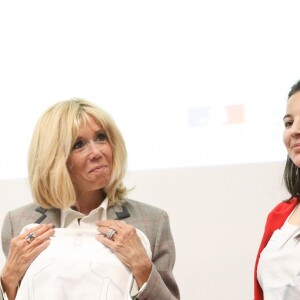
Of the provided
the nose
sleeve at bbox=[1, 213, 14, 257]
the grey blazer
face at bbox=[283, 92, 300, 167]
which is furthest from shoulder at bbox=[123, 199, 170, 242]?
face at bbox=[283, 92, 300, 167]

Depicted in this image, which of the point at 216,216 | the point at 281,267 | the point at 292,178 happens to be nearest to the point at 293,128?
the point at 292,178

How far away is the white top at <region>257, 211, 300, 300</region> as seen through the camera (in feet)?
6.24

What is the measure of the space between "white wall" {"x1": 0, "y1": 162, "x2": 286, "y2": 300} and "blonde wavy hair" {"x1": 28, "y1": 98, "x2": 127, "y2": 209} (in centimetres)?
69

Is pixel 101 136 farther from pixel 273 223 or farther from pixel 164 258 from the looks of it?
pixel 273 223

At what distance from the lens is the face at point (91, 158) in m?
2.35

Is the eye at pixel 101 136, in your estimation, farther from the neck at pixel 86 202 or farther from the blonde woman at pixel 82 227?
the neck at pixel 86 202

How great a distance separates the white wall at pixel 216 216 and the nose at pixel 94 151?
79 centimetres

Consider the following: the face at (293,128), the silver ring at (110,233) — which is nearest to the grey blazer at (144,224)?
the silver ring at (110,233)

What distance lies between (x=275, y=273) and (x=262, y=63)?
125 cm

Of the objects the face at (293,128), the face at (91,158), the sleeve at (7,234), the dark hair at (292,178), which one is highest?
the face at (293,128)

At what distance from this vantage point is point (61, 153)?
2.35 m

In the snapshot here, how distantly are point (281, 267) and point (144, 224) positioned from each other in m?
0.61

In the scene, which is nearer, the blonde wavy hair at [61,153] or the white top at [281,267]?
the white top at [281,267]

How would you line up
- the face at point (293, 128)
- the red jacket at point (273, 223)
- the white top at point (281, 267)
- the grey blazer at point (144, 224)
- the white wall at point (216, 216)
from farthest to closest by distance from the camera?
the white wall at point (216, 216), the grey blazer at point (144, 224), the red jacket at point (273, 223), the face at point (293, 128), the white top at point (281, 267)
